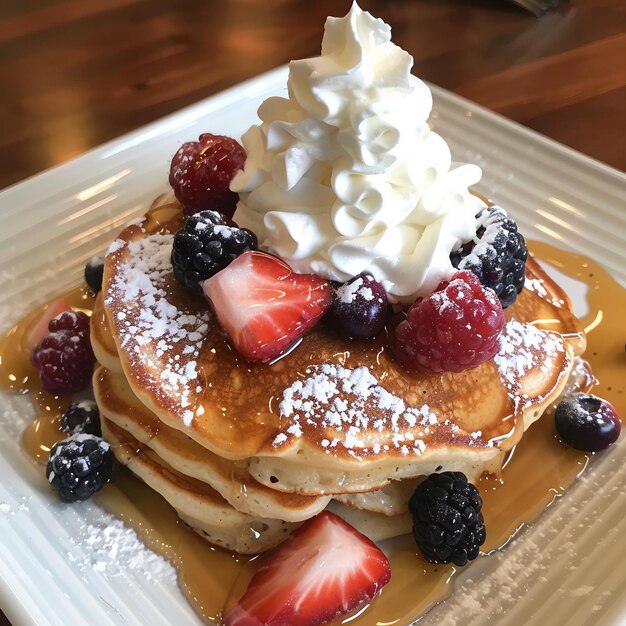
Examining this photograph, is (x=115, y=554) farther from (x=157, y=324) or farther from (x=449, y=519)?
(x=449, y=519)

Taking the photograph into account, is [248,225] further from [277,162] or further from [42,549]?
[42,549]

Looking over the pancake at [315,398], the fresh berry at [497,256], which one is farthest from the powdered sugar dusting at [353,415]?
the fresh berry at [497,256]

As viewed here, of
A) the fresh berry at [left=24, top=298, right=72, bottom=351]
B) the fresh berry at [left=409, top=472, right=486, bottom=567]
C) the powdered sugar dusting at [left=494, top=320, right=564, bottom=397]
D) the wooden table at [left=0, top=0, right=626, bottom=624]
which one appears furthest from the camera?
the wooden table at [left=0, top=0, right=626, bottom=624]

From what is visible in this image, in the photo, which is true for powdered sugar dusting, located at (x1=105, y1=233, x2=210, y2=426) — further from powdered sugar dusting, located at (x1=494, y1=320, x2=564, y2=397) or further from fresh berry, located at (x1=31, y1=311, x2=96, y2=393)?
powdered sugar dusting, located at (x1=494, y1=320, x2=564, y2=397)

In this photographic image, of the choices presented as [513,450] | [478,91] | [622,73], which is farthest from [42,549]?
[622,73]

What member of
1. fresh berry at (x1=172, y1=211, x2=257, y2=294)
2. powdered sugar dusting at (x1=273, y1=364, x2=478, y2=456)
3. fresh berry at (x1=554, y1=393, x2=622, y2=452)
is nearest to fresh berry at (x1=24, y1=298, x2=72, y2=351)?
fresh berry at (x1=172, y1=211, x2=257, y2=294)

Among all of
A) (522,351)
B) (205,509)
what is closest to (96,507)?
(205,509)
